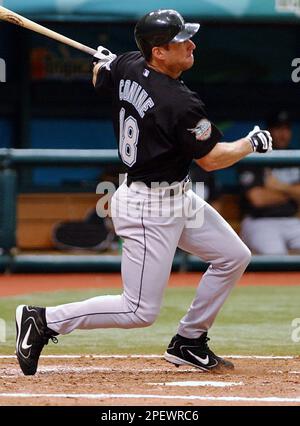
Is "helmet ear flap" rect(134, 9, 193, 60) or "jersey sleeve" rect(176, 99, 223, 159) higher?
"helmet ear flap" rect(134, 9, 193, 60)

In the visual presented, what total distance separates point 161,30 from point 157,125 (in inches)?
17.5

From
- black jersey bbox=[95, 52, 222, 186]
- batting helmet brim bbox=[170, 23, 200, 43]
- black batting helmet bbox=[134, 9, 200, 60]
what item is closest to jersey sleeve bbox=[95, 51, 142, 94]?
black jersey bbox=[95, 52, 222, 186]

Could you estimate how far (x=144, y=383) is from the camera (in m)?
5.31

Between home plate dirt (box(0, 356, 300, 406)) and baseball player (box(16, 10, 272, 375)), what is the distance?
0.26 m

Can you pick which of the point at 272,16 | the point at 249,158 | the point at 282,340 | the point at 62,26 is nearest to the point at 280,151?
the point at 249,158

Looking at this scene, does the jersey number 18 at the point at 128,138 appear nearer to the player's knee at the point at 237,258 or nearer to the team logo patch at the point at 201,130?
the team logo patch at the point at 201,130

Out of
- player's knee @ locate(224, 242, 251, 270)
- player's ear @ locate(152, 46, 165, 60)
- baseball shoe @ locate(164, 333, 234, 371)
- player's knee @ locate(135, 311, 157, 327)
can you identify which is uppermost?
player's ear @ locate(152, 46, 165, 60)

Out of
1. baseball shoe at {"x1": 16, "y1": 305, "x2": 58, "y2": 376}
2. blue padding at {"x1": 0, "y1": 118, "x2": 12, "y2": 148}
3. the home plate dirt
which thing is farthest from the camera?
blue padding at {"x1": 0, "y1": 118, "x2": 12, "y2": 148}

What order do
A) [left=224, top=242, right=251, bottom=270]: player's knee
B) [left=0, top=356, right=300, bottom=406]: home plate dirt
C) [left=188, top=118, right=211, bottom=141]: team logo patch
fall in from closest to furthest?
[left=0, top=356, right=300, bottom=406]: home plate dirt
[left=188, top=118, right=211, bottom=141]: team logo patch
[left=224, top=242, right=251, bottom=270]: player's knee

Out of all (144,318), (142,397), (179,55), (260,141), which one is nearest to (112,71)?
(179,55)

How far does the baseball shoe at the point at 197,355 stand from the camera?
5.74 meters

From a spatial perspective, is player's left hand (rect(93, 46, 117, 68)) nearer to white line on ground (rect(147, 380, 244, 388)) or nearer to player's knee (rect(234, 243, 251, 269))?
player's knee (rect(234, 243, 251, 269))

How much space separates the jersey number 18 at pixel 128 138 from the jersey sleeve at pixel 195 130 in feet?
0.73

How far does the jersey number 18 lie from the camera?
534cm
